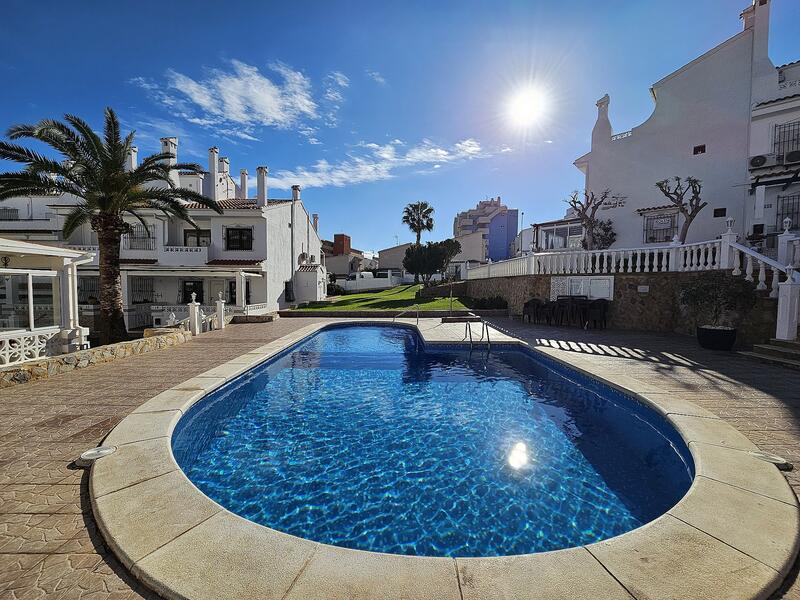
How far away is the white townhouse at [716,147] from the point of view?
17.9 metres

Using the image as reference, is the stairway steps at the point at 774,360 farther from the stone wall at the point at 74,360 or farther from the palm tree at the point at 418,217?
the palm tree at the point at 418,217

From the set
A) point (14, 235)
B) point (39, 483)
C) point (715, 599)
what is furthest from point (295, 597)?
point (14, 235)

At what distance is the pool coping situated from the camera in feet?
7.59

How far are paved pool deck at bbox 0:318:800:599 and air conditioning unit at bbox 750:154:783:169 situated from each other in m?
13.5

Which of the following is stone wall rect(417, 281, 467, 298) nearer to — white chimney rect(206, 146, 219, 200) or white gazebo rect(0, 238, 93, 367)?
white chimney rect(206, 146, 219, 200)

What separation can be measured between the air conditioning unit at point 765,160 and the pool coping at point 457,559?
22.5m

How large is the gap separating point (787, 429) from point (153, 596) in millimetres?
7377

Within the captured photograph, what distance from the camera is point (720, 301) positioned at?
1010 cm

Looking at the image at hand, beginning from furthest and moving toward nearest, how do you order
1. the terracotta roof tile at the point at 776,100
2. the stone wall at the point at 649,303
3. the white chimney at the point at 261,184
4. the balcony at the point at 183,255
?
1. the white chimney at the point at 261,184
2. the balcony at the point at 183,255
3. the terracotta roof tile at the point at 776,100
4. the stone wall at the point at 649,303

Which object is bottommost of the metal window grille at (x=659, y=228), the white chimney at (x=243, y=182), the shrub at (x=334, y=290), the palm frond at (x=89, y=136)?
the shrub at (x=334, y=290)

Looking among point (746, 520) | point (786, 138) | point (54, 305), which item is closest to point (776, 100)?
point (786, 138)

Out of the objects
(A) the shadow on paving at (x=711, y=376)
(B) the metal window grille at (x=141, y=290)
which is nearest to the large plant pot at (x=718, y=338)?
(A) the shadow on paving at (x=711, y=376)

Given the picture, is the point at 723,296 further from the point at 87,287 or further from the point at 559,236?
the point at 87,287

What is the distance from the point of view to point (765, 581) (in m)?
2.34
